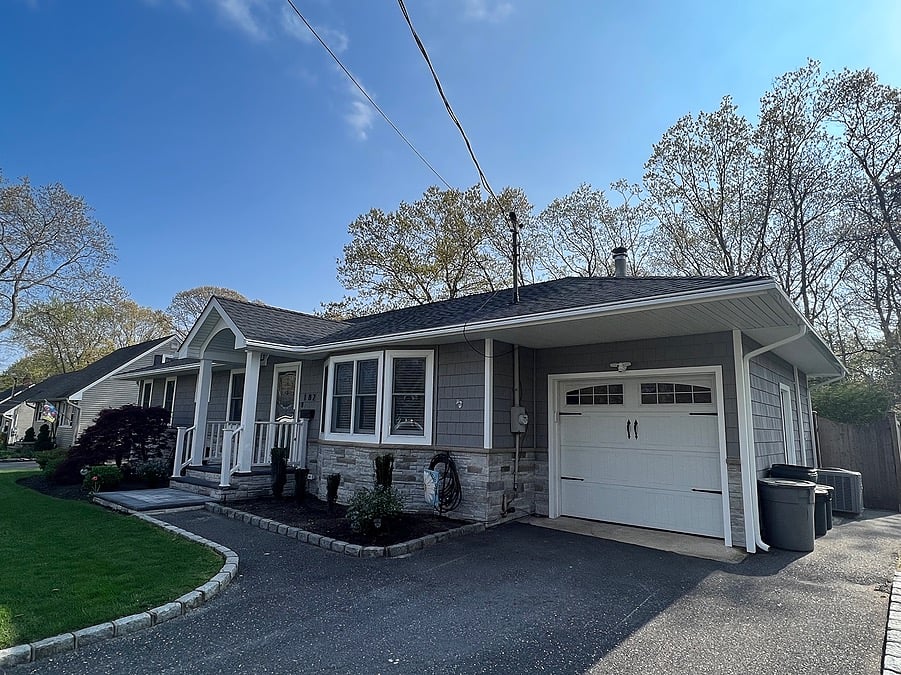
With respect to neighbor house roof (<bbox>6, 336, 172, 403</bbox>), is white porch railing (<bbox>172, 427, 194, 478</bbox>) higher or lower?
lower

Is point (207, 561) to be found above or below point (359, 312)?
below

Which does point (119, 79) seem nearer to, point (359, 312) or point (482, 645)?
point (482, 645)

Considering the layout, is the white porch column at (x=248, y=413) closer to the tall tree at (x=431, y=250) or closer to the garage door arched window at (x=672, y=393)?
the garage door arched window at (x=672, y=393)

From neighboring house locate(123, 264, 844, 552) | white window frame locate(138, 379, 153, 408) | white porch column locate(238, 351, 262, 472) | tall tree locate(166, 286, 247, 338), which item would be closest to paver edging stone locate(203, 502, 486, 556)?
neighboring house locate(123, 264, 844, 552)

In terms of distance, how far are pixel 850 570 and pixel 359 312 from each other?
19184 millimetres

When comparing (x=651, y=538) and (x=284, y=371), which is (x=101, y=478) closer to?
(x=284, y=371)

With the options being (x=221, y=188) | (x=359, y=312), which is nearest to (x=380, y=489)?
(x=221, y=188)

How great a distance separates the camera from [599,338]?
6.74 metres

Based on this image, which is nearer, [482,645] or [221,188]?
[482,645]

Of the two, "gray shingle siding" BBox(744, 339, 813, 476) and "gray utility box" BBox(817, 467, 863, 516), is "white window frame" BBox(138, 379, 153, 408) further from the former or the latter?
"gray utility box" BBox(817, 467, 863, 516)

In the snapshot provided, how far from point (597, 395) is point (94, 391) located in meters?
21.3

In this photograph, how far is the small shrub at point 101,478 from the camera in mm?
8992

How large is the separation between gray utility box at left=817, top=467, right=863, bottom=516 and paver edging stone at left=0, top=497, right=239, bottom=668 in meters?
9.00

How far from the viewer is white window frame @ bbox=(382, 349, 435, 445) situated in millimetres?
7387
